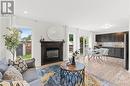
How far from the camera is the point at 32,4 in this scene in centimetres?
Result: 389

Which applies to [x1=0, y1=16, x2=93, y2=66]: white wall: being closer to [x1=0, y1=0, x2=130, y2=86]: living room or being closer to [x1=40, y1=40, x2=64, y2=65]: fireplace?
[x1=0, y1=0, x2=130, y2=86]: living room

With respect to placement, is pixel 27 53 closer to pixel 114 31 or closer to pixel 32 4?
pixel 32 4

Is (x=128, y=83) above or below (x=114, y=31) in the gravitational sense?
below

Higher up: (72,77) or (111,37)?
(111,37)

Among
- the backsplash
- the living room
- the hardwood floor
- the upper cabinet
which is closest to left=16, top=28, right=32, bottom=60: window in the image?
the living room

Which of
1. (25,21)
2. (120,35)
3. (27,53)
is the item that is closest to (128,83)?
(27,53)

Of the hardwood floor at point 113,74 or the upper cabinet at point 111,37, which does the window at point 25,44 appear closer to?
the hardwood floor at point 113,74

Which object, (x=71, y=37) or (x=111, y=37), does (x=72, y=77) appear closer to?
(x=71, y=37)

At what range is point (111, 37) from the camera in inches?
382

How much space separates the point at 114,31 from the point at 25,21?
259 inches

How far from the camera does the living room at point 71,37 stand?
372 centimetres

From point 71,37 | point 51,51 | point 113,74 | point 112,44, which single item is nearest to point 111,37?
point 112,44

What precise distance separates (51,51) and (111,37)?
17.3 ft

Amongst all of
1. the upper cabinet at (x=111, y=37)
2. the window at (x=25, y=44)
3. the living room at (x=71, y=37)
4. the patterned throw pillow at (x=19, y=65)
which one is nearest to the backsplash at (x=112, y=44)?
the living room at (x=71, y=37)
